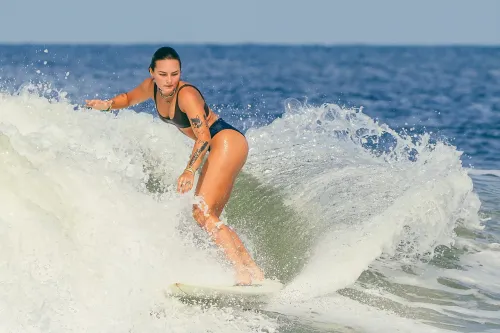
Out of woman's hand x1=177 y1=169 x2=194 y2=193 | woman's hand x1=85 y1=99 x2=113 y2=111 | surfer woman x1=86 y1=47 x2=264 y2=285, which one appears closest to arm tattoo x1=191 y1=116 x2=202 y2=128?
surfer woman x1=86 y1=47 x2=264 y2=285

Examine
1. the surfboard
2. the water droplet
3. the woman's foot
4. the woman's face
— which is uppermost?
the water droplet

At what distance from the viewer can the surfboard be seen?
19.0ft

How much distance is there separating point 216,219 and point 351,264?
4.35ft

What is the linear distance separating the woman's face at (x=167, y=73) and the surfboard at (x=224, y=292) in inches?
56.5

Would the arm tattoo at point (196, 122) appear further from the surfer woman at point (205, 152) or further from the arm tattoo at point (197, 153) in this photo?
the arm tattoo at point (197, 153)

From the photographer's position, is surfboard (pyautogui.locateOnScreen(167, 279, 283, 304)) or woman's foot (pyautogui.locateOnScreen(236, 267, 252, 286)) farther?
woman's foot (pyautogui.locateOnScreen(236, 267, 252, 286))

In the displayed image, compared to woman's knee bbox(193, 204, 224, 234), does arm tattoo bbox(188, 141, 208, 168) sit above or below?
above

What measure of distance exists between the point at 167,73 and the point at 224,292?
5.19 feet

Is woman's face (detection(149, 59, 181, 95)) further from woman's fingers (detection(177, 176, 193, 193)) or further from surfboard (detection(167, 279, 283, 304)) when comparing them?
surfboard (detection(167, 279, 283, 304))

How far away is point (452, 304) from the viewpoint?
6691 millimetres

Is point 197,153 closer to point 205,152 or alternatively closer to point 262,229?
point 205,152

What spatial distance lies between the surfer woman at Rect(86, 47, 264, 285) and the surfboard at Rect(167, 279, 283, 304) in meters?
0.13

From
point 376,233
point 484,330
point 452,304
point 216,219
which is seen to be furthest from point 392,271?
point 216,219

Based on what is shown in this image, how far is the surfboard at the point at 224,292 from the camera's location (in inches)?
229
